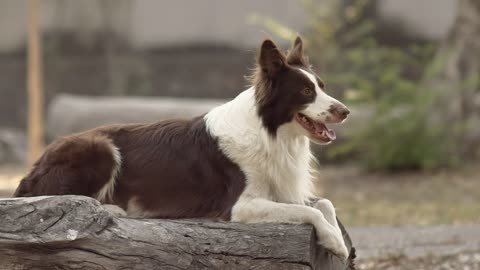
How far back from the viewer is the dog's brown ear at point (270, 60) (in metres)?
4.85

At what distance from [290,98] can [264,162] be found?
38 cm

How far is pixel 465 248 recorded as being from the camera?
7426 millimetres

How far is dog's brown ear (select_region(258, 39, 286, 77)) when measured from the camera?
4848 millimetres

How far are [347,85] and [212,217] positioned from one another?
31.2 feet

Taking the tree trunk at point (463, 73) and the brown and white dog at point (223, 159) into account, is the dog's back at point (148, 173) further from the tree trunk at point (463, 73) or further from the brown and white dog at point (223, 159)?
the tree trunk at point (463, 73)

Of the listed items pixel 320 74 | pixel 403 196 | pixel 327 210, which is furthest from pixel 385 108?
pixel 327 210

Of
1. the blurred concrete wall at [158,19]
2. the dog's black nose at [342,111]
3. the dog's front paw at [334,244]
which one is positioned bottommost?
the dog's front paw at [334,244]

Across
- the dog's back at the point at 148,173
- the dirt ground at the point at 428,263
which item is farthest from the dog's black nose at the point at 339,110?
the dirt ground at the point at 428,263

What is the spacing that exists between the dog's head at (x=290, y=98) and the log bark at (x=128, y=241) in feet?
1.87

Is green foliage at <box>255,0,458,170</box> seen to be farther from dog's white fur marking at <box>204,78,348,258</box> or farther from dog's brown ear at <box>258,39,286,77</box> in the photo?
dog's brown ear at <box>258,39,286,77</box>

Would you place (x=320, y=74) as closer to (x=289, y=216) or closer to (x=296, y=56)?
(x=296, y=56)

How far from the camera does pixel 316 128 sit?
4887mm

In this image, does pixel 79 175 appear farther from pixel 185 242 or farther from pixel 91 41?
pixel 91 41

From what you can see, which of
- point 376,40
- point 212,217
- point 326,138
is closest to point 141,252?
point 212,217
